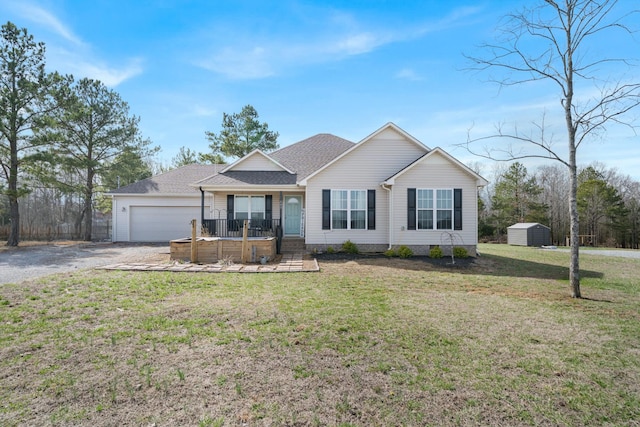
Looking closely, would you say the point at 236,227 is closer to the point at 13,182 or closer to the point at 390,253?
the point at 390,253

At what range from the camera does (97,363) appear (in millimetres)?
3447

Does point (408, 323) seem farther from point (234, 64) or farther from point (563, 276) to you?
point (234, 64)

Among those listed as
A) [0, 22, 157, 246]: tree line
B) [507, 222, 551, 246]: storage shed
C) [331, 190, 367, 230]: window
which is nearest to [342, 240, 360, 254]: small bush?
[331, 190, 367, 230]: window

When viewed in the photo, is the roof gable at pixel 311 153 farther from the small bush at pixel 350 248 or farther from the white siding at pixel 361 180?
the small bush at pixel 350 248

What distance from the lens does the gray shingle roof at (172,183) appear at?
61.5 ft

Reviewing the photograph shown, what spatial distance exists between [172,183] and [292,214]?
9269 mm

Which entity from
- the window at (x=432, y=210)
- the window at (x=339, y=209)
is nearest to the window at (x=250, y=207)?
the window at (x=339, y=209)

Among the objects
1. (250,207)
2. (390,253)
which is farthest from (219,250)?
(390,253)

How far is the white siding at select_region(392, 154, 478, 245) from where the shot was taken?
41.2ft

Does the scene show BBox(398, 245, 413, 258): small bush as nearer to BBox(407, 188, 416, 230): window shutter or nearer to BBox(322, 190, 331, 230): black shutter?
BBox(407, 188, 416, 230): window shutter

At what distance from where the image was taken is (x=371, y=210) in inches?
525

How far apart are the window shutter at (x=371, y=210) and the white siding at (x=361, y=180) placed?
0.14m

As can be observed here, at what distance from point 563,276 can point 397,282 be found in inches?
208

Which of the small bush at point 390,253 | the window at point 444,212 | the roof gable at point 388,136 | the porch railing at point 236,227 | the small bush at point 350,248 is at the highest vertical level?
the roof gable at point 388,136
